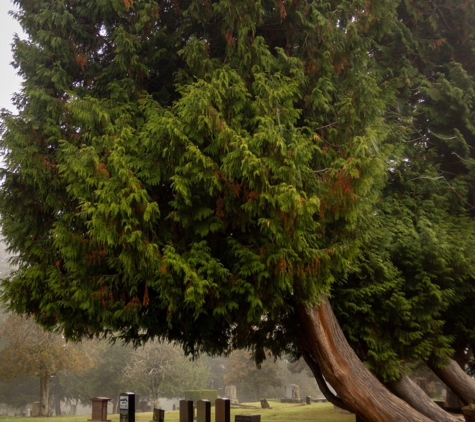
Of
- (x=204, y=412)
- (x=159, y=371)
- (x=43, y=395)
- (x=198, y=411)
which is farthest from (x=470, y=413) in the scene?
(x=159, y=371)

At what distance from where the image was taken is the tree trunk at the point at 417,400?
961cm

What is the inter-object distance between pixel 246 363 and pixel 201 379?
5.32 metres

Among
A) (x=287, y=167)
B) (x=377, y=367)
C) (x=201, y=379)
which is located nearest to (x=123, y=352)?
(x=201, y=379)

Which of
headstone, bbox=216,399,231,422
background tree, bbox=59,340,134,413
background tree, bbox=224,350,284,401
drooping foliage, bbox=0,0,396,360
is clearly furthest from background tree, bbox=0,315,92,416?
drooping foliage, bbox=0,0,396,360

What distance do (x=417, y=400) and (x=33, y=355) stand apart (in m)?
23.8

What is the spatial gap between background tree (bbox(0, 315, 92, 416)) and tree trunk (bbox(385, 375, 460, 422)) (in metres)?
22.3

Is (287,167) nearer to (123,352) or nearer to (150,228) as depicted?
(150,228)

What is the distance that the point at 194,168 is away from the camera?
7.17 metres

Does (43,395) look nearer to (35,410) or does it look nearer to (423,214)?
(35,410)

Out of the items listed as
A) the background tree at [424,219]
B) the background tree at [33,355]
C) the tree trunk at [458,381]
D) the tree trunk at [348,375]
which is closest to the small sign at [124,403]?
the tree trunk at [348,375]

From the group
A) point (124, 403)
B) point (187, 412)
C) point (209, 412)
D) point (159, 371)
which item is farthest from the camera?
point (159, 371)

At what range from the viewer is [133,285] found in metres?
7.46

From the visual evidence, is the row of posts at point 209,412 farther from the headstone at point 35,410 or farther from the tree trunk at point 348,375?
the headstone at point 35,410

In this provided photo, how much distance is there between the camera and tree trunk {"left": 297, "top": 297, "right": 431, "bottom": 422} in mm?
8859
